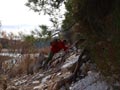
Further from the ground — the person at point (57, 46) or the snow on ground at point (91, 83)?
the person at point (57, 46)

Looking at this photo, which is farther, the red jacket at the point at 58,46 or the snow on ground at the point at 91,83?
the red jacket at the point at 58,46

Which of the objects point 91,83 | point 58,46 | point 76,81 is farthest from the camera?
point 58,46

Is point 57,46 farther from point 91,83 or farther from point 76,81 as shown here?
point 91,83

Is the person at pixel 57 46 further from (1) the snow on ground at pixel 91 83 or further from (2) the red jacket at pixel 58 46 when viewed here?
(1) the snow on ground at pixel 91 83

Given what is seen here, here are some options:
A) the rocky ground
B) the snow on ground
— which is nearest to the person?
the rocky ground

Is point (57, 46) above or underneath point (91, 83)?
above

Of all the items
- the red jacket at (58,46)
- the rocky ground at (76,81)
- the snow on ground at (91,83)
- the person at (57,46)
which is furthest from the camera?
the red jacket at (58,46)

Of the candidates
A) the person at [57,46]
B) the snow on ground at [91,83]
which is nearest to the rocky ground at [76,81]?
the snow on ground at [91,83]

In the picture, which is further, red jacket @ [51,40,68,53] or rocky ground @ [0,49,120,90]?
red jacket @ [51,40,68,53]

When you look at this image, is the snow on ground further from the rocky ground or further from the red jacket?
the red jacket

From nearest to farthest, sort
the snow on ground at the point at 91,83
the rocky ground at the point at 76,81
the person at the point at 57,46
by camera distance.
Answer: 1. the snow on ground at the point at 91,83
2. the rocky ground at the point at 76,81
3. the person at the point at 57,46

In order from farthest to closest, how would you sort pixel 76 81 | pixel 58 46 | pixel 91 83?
pixel 58 46 → pixel 76 81 → pixel 91 83

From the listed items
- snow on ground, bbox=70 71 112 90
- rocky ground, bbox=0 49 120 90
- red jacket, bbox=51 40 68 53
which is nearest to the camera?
snow on ground, bbox=70 71 112 90

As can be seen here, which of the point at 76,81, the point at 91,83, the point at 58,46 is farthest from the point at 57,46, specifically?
the point at 91,83
